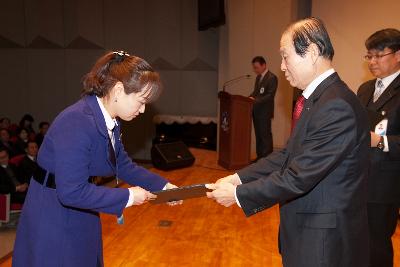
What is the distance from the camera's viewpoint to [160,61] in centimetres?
838

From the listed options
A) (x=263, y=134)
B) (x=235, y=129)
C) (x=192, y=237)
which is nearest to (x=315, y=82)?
(x=192, y=237)

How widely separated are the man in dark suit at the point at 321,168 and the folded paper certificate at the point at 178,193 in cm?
38

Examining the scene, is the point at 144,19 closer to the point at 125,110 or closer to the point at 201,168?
the point at 201,168

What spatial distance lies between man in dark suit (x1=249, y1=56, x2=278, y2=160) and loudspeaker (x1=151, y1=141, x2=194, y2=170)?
1.05 m

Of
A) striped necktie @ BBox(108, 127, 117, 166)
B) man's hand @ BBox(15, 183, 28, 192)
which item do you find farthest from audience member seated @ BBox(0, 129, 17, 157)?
striped necktie @ BBox(108, 127, 117, 166)

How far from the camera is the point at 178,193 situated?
1.85 m

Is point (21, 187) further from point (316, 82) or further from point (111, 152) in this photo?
point (316, 82)

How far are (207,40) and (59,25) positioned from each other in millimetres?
3134

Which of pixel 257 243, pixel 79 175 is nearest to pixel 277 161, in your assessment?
pixel 79 175

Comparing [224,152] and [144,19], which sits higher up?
[144,19]

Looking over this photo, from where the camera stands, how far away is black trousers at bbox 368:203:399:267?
222 centimetres

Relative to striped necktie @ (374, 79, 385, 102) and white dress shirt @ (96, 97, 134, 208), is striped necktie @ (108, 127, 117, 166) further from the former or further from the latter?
striped necktie @ (374, 79, 385, 102)

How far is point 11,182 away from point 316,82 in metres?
3.89

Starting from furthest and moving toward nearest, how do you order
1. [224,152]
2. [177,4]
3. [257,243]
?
[177,4] < [224,152] < [257,243]
